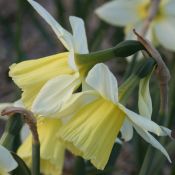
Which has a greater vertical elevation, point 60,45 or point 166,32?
point 166,32

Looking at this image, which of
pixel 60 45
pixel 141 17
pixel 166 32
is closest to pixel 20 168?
pixel 166 32

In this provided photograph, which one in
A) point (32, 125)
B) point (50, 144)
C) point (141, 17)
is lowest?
point (141, 17)

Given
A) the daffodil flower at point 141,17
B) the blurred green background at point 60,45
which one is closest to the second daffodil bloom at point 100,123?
the blurred green background at point 60,45

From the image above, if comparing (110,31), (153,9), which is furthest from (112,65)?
(153,9)

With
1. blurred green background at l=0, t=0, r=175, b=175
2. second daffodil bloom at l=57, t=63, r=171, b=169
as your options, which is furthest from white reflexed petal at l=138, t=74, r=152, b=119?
blurred green background at l=0, t=0, r=175, b=175

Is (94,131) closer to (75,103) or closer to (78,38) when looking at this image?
(75,103)

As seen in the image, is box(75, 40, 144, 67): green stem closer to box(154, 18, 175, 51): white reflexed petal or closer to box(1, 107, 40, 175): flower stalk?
→ box(1, 107, 40, 175): flower stalk
